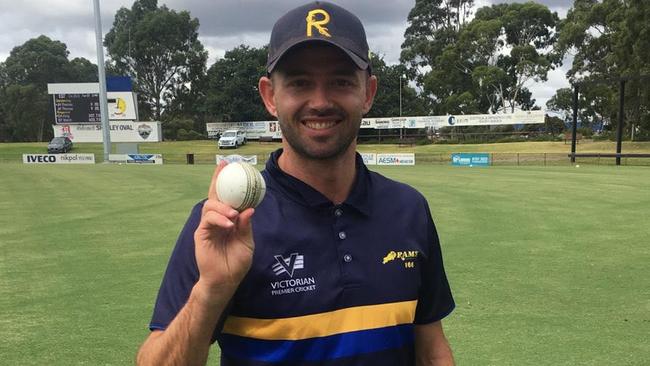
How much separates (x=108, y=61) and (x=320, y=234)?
3617 inches

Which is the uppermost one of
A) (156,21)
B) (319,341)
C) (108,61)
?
(156,21)

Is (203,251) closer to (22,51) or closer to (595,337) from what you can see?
(595,337)

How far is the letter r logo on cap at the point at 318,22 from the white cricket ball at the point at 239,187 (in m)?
0.57

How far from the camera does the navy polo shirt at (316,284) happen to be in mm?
1787

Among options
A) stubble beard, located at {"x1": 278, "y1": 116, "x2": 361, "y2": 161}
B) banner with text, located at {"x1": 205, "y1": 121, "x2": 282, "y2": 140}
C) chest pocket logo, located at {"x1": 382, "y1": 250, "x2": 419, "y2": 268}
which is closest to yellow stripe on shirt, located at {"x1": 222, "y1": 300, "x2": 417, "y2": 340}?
chest pocket logo, located at {"x1": 382, "y1": 250, "x2": 419, "y2": 268}

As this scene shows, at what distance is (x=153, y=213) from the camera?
44.2 feet

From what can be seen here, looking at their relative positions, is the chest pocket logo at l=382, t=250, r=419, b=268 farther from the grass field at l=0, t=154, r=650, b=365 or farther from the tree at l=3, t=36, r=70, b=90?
the tree at l=3, t=36, r=70, b=90

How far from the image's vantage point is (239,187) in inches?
59.3

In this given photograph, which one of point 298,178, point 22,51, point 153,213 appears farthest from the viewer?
point 22,51

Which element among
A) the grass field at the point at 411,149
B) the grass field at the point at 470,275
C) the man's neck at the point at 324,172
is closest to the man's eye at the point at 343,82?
the man's neck at the point at 324,172

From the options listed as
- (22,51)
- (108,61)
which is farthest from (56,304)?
(22,51)

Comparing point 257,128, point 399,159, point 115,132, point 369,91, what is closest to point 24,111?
point 257,128

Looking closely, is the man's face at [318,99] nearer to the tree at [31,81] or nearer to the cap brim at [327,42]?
the cap brim at [327,42]

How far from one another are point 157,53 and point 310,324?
A: 85.8m
